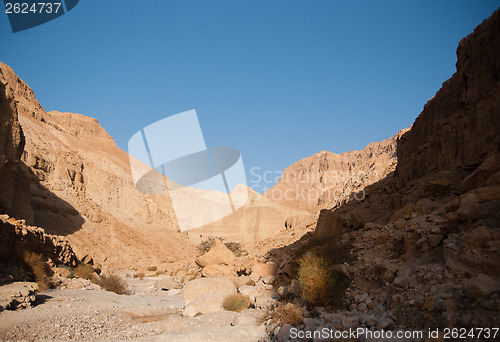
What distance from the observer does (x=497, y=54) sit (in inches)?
382

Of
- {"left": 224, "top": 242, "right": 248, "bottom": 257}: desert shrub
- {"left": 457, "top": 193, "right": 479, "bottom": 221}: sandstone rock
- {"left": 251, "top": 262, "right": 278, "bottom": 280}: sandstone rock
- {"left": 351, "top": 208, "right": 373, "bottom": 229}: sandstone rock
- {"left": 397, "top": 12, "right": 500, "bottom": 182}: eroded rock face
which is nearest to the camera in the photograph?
{"left": 457, "top": 193, "right": 479, "bottom": 221}: sandstone rock

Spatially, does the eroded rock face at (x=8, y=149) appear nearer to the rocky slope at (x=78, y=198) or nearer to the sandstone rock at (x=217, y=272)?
the rocky slope at (x=78, y=198)

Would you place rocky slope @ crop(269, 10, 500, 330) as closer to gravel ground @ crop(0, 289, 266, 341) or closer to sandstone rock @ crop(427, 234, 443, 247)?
sandstone rock @ crop(427, 234, 443, 247)

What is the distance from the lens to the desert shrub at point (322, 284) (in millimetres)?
7537

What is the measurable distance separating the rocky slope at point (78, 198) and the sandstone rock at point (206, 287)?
33.5 feet

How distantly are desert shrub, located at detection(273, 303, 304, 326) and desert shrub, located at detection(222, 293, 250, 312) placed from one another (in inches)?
127

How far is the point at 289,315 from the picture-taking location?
704 centimetres

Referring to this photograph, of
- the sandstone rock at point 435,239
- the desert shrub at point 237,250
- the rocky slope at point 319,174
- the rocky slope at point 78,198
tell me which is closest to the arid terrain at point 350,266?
the sandstone rock at point 435,239

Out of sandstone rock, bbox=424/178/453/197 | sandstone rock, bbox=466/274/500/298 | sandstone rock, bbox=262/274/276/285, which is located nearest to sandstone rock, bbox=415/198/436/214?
sandstone rock, bbox=424/178/453/197

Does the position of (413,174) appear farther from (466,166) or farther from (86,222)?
(86,222)

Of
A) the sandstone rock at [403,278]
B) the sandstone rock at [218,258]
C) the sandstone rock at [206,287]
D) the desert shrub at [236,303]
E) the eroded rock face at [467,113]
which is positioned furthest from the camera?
the sandstone rock at [218,258]

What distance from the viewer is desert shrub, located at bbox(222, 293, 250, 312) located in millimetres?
10406

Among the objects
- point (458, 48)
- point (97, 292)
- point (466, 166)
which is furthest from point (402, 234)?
point (97, 292)

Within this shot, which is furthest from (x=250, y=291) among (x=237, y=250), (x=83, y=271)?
(x=237, y=250)
